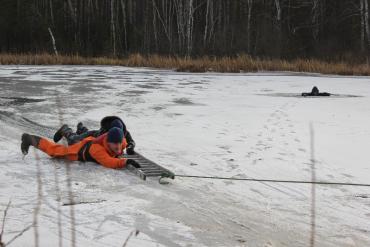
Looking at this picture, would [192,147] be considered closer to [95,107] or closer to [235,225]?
[235,225]

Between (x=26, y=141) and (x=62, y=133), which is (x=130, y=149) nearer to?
(x=62, y=133)

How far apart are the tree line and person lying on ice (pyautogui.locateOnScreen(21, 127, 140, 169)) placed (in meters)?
18.6

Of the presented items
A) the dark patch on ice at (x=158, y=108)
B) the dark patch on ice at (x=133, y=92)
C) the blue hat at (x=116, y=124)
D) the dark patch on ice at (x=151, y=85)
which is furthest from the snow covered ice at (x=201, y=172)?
the dark patch on ice at (x=151, y=85)

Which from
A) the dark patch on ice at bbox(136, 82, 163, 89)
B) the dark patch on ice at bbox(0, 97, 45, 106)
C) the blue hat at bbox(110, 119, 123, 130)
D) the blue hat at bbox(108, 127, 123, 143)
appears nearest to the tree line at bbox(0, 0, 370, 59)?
the dark patch on ice at bbox(136, 82, 163, 89)

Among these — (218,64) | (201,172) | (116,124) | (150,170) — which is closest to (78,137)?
(116,124)

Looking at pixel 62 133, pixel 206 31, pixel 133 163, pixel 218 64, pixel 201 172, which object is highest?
pixel 206 31

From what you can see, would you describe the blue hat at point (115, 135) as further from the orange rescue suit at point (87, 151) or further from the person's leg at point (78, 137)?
the person's leg at point (78, 137)

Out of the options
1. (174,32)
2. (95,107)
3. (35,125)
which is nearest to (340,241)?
(35,125)

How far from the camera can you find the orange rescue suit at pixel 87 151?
5273 mm

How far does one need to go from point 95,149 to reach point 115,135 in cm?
27

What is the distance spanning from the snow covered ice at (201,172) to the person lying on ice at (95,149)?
3.9 inches

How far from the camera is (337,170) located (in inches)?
208

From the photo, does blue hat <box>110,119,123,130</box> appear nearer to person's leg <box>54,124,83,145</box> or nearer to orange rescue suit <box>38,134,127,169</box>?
orange rescue suit <box>38,134,127,169</box>

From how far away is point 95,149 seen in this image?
5309mm
